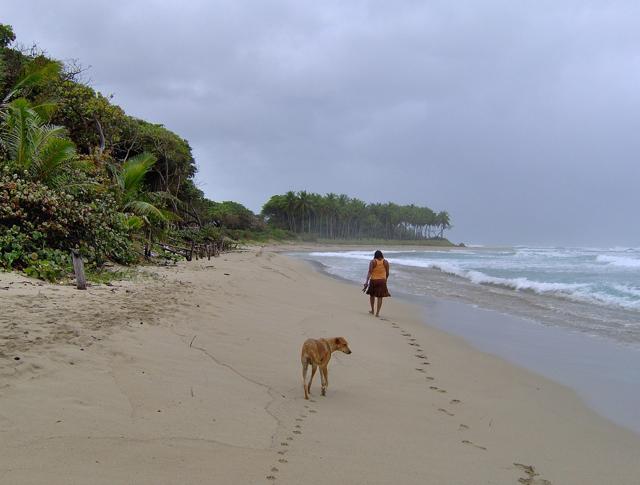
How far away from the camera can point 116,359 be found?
4.51 metres

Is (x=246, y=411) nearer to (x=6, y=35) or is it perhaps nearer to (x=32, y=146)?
(x=32, y=146)

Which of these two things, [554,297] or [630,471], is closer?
[630,471]

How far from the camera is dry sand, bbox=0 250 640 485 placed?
9.66 feet

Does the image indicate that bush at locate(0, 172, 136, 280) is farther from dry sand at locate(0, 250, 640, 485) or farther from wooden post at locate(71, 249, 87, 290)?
dry sand at locate(0, 250, 640, 485)

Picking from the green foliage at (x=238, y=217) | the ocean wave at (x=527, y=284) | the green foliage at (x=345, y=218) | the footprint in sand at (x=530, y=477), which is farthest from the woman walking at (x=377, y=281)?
the green foliage at (x=345, y=218)

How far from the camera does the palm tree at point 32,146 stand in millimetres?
11000

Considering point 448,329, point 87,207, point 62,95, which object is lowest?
point 448,329

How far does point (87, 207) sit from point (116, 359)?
284 inches

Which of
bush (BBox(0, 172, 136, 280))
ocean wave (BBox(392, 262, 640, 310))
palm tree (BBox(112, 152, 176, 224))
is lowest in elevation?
ocean wave (BBox(392, 262, 640, 310))

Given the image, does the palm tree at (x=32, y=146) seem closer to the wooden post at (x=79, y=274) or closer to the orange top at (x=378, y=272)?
the wooden post at (x=79, y=274)

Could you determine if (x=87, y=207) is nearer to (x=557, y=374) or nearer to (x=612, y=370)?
(x=557, y=374)

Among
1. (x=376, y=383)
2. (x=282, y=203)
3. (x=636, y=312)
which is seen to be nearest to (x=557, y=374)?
(x=376, y=383)

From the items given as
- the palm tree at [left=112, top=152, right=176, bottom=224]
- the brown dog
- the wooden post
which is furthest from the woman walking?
the palm tree at [left=112, top=152, right=176, bottom=224]

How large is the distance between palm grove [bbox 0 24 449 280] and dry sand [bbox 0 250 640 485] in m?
2.61
